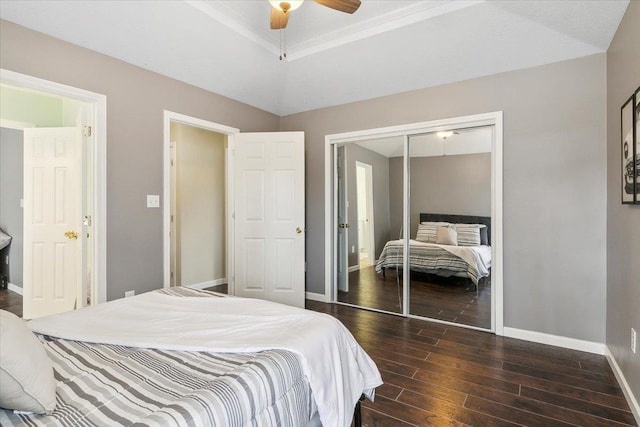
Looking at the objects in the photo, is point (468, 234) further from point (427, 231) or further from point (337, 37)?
point (337, 37)

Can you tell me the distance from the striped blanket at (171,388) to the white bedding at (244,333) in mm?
44

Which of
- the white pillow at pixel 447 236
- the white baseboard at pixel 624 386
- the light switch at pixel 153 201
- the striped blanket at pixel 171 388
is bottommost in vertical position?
the white baseboard at pixel 624 386

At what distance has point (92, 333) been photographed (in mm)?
1357

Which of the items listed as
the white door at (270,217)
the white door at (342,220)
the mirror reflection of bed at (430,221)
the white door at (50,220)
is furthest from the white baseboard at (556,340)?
the white door at (50,220)

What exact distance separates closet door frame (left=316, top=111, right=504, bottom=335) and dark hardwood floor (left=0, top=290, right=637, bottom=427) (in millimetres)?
462

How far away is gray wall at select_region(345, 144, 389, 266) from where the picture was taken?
376cm

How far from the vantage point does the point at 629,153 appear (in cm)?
196

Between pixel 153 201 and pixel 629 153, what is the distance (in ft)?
12.0

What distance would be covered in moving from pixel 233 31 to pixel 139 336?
2.70 m

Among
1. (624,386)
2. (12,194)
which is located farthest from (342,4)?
(12,194)

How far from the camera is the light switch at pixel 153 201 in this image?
2.98 meters

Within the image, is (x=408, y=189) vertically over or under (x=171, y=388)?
over

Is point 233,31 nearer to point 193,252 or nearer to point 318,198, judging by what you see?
point 318,198

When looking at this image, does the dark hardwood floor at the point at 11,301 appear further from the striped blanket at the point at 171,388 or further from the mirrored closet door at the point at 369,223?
the mirrored closet door at the point at 369,223
